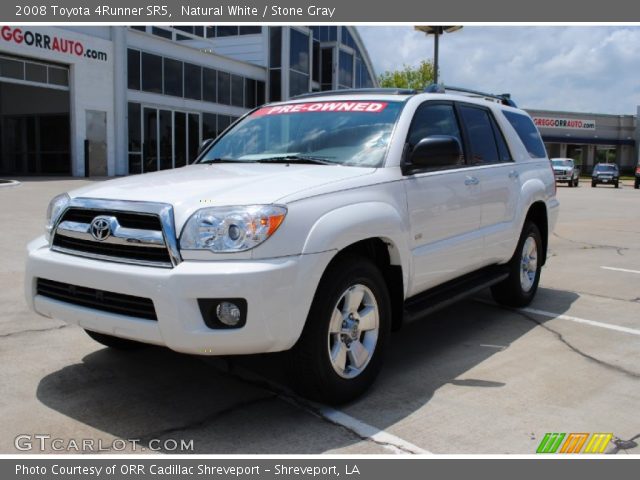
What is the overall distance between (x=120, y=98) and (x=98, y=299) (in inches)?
936

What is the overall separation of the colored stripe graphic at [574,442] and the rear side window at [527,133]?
11.7ft

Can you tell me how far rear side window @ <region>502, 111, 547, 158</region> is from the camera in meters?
6.36

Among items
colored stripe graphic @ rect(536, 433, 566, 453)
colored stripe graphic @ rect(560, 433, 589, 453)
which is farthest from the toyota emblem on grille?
colored stripe graphic @ rect(560, 433, 589, 453)

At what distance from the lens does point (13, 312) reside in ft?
18.8

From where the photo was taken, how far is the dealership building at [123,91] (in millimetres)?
23453

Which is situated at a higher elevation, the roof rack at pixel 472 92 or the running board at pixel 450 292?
the roof rack at pixel 472 92

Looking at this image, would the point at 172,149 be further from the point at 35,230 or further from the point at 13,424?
the point at 13,424

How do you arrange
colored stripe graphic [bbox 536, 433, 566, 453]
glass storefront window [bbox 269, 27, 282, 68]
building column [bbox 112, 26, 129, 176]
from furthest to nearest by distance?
glass storefront window [bbox 269, 27, 282, 68]
building column [bbox 112, 26, 129, 176]
colored stripe graphic [bbox 536, 433, 566, 453]

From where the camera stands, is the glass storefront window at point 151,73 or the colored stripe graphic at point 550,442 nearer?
the colored stripe graphic at point 550,442

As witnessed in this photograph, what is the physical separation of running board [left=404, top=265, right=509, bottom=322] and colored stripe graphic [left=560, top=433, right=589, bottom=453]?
4.00 ft

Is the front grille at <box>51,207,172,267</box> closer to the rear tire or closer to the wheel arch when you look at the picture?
the rear tire

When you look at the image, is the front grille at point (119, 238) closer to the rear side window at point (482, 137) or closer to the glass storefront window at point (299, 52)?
the rear side window at point (482, 137)

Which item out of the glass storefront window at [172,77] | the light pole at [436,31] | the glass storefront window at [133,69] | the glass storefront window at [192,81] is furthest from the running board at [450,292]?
the glass storefront window at [192,81]

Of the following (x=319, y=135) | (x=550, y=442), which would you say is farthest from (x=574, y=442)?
(x=319, y=135)
